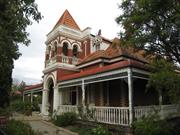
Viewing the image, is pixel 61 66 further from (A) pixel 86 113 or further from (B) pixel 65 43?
(A) pixel 86 113

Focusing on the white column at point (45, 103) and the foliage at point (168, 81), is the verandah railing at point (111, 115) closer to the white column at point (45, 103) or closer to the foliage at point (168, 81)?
the foliage at point (168, 81)

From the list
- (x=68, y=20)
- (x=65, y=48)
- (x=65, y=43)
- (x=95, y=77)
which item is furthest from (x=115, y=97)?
(x=68, y=20)

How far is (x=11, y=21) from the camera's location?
21.6 feet

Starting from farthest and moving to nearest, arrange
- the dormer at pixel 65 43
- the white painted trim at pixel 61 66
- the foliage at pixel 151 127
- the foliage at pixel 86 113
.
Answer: the dormer at pixel 65 43
the white painted trim at pixel 61 66
the foliage at pixel 86 113
the foliage at pixel 151 127

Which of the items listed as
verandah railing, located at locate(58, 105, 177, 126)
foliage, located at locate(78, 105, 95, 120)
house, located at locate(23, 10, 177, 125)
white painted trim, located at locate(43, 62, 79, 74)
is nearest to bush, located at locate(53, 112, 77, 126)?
house, located at locate(23, 10, 177, 125)

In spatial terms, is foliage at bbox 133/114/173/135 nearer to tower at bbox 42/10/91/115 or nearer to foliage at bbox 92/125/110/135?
foliage at bbox 92/125/110/135

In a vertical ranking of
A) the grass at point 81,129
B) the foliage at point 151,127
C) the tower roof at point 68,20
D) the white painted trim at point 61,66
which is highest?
the tower roof at point 68,20

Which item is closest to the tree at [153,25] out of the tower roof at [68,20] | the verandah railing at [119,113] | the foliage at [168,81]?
the foliage at [168,81]

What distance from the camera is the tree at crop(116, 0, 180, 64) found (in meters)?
12.5

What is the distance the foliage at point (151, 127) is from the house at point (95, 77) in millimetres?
824

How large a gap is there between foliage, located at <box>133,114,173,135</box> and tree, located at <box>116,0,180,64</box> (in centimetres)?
427

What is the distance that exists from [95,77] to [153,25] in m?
5.11

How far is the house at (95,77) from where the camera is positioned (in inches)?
→ 517

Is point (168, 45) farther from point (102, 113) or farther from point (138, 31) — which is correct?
point (102, 113)
